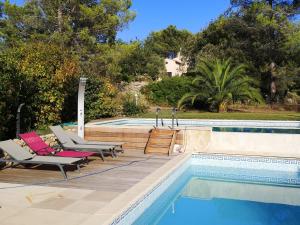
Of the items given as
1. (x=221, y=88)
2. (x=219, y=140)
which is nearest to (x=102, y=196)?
(x=219, y=140)

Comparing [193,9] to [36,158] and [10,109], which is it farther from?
[36,158]

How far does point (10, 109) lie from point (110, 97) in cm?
697

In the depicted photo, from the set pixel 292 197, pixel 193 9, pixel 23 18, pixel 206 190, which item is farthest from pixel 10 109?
pixel 193 9

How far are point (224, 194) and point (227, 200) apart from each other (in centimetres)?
46

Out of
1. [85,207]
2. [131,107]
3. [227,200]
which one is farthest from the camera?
[131,107]

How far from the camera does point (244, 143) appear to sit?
462 inches

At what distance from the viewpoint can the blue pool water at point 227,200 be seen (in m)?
6.96

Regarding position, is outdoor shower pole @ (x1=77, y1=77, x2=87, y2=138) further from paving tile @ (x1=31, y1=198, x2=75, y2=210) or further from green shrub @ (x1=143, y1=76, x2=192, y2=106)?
green shrub @ (x1=143, y1=76, x2=192, y2=106)

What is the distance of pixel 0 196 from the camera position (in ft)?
21.7

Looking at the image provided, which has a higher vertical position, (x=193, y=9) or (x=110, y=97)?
(x=193, y=9)

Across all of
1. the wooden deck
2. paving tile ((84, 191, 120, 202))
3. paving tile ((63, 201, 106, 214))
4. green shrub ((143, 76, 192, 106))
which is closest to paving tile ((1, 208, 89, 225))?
paving tile ((63, 201, 106, 214))

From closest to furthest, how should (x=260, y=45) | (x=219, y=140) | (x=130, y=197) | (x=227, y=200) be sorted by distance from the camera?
1. (x=130, y=197)
2. (x=227, y=200)
3. (x=219, y=140)
4. (x=260, y=45)

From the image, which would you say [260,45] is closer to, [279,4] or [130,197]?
[279,4]

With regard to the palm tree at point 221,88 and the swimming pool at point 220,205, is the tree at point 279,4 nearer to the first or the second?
the palm tree at point 221,88
